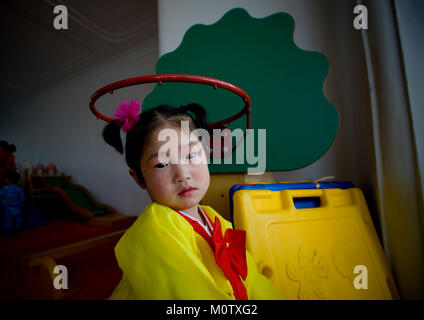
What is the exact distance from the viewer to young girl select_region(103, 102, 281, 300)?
0.89ft

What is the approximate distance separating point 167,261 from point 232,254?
14 centimetres

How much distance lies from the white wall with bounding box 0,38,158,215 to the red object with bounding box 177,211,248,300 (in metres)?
1.55

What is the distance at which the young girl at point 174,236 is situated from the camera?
27 centimetres

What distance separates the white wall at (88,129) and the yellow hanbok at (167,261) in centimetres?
154

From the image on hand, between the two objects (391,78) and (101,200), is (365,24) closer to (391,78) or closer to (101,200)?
(391,78)

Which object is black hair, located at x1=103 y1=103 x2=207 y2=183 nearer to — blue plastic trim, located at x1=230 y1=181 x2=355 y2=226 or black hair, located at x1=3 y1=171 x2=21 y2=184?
blue plastic trim, located at x1=230 y1=181 x2=355 y2=226

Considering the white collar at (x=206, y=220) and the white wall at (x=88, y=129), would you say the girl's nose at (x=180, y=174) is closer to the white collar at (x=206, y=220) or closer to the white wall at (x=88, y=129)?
the white collar at (x=206, y=220)

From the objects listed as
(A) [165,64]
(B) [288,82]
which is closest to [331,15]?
(B) [288,82]

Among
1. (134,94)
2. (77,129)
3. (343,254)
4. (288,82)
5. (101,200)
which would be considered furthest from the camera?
(77,129)

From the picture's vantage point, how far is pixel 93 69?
2107mm

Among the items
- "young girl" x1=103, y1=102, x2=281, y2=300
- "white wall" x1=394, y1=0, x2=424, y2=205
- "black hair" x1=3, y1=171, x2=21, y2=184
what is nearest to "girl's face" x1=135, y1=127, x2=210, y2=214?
"young girl" x1=103, y1=102, x2=281, y2=300

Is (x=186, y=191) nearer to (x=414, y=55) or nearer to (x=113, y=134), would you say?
(x=113, y=134)

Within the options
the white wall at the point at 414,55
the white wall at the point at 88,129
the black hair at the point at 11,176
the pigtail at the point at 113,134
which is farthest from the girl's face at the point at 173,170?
the black hair at the point at 11,176
